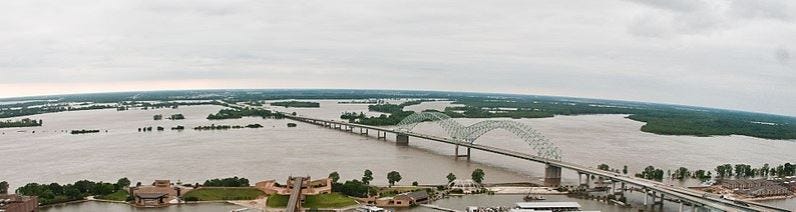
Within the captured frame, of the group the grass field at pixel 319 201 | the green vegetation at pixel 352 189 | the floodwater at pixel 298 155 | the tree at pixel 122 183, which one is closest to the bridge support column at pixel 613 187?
the floodwater at pixel 298 155

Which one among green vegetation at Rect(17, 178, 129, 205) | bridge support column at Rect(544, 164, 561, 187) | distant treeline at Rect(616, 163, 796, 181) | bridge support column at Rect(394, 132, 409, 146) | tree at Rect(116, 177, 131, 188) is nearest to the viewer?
green vegetation at Rect(17, 178, 129, 205)

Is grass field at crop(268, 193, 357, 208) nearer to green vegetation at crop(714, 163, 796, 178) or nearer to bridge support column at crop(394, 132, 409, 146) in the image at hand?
green vegetation at crop(714, 163, 796, 178)

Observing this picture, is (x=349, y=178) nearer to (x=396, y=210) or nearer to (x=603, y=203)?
(x=396, y=210)

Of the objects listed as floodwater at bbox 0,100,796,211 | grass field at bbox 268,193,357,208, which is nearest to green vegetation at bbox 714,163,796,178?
floodwater at bbox 0,100,796,211

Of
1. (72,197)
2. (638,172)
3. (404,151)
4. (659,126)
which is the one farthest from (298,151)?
(659,126)

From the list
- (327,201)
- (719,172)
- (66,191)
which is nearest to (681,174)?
(719,172)
